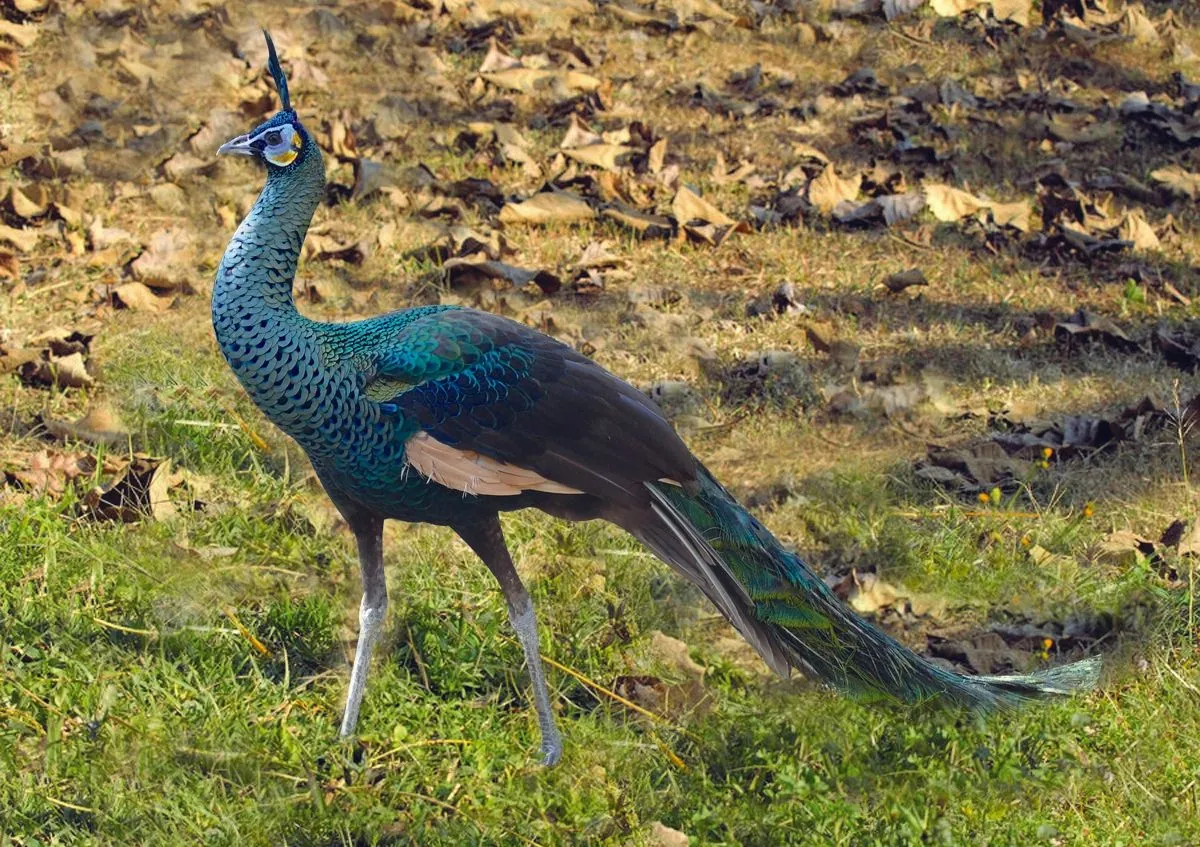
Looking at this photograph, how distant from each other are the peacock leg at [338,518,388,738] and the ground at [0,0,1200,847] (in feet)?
0.33

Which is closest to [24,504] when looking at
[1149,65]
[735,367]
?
[735,367]

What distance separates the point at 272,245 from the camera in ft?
11.7

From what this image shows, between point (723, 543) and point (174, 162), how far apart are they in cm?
424

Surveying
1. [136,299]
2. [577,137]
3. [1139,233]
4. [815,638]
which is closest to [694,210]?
[577,137]

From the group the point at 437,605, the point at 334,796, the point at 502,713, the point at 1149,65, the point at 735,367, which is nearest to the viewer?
the point at 334,796

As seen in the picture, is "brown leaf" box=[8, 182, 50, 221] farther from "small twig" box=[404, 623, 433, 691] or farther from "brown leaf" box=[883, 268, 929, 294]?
"brown leaf" box=[883, 268, 929, 294]

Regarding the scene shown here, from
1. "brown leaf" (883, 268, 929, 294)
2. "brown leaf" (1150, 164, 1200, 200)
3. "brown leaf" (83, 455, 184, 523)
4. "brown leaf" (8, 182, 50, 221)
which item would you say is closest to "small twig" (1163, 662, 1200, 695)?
"brown leaf" (883, 268, 929, 294)

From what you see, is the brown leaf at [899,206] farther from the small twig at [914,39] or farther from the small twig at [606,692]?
the small twig at [606,692]

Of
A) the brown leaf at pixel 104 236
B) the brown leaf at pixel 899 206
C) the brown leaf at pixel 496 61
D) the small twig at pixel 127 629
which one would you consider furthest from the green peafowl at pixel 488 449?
the brown leaf at pixel 496 61

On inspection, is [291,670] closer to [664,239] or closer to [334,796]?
[334,796]

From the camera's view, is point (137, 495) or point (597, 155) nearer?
point (137, 495)

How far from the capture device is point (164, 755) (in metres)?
3.75

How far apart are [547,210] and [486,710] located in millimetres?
3338

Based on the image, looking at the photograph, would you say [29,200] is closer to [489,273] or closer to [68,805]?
[489,273]
